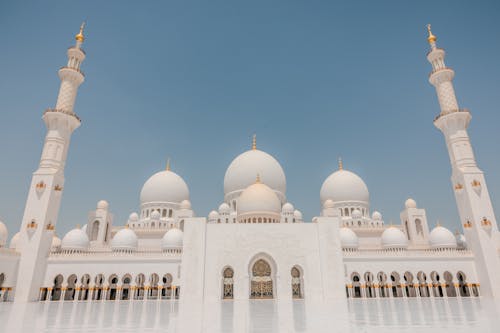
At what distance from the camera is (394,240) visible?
25188 millimetres

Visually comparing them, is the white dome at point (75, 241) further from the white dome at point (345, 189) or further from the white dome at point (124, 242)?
the white dome at point (345, 189)

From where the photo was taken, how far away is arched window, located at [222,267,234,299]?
19297mm

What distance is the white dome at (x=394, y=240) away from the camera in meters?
25.0

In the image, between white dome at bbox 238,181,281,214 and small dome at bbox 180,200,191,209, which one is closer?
white dome at bbox 238,181,281,214

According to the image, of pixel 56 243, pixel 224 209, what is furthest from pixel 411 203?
pixel 56 243

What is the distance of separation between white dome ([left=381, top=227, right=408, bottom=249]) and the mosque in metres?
0.09

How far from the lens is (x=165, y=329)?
7078mm

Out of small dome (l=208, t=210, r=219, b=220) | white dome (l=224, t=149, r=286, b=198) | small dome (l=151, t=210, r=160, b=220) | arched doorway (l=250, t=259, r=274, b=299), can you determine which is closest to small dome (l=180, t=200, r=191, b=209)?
small dome (l=151, t=210, r=160, b=220)

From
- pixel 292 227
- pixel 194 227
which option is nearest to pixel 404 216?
pixel 292 227

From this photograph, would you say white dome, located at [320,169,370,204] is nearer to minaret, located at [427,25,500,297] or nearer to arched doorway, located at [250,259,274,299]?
minaret, located at [427,25,500,297]

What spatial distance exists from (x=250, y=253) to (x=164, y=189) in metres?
16.3

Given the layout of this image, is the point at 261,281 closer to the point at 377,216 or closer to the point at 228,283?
the point at 228,283

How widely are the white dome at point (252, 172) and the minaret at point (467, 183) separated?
553 inches

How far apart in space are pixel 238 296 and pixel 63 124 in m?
17.0
